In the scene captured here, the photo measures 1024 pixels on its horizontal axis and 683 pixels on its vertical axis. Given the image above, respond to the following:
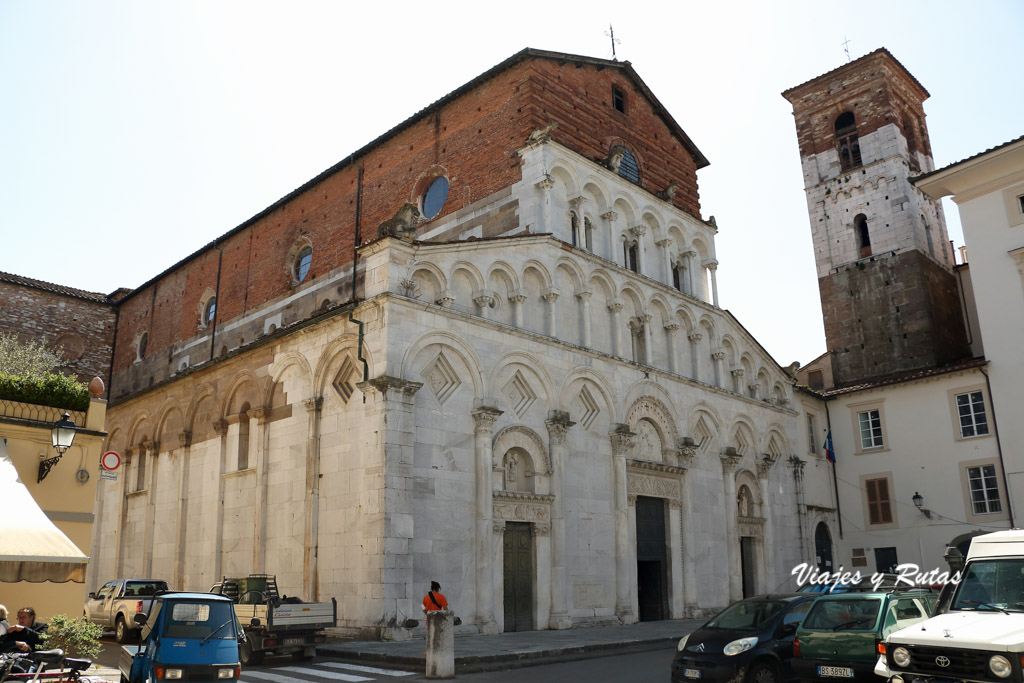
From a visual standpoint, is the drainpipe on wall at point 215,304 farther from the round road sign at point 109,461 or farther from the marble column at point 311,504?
the round road sign at point 109,461

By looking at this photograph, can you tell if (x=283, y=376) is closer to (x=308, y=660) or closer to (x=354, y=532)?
(x=354, y=532)

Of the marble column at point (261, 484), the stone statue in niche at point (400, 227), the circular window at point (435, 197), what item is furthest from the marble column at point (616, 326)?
the marble column at point (261, 484)

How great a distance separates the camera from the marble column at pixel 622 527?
2127 centimetres

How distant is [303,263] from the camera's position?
97.8 feet

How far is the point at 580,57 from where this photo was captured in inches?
1022

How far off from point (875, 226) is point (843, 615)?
98.7ft

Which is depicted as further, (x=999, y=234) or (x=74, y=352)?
(x=74, y=352)

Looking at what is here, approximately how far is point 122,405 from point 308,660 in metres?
17.0

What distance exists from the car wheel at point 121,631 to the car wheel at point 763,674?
14.1 meters

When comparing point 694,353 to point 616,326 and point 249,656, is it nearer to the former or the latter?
point 616,326

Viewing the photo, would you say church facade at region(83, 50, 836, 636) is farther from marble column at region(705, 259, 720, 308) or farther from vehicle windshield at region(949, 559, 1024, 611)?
vehicle windshield at region(949, 559, 1024, 611)

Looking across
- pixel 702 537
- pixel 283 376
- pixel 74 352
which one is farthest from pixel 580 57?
pixel 74 352

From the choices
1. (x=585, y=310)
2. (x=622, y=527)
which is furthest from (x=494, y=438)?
(x=585, y=310)

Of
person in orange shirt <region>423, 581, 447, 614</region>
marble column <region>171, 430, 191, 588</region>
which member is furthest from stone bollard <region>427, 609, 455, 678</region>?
marble column <region>171, 430, 191, 588</region>
